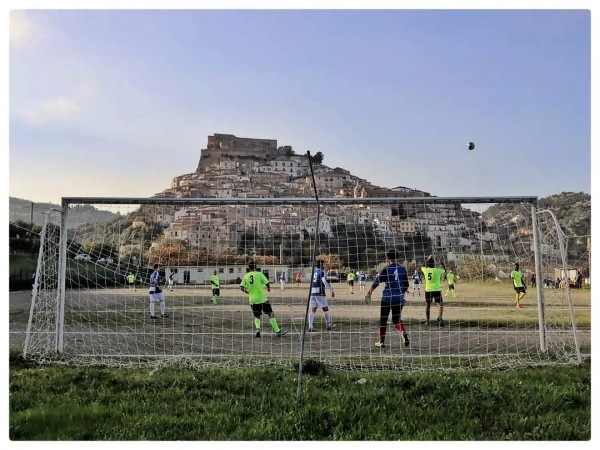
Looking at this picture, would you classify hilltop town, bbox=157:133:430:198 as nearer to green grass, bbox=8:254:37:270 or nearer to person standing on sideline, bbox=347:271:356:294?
green grass, bbox=8:254:37:270

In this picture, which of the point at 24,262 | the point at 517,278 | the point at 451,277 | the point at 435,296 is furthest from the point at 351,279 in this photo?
the point at 24,262

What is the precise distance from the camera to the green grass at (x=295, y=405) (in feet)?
15.9

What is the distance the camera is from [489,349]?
10.0 meters

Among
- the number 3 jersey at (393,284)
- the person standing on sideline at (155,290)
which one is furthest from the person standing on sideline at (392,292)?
the person standing on sideline at (155,290)

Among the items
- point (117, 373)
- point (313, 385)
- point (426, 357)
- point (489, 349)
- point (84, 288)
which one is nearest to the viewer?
point (313, 385)

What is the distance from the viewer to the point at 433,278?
43.5ft

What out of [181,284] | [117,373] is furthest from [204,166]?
[117,373]

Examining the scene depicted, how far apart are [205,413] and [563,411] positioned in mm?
3702

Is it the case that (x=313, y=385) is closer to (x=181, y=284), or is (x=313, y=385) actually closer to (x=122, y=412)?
(x=122, y=412)

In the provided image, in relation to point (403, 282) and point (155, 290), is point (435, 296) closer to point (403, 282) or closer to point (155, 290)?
point (403, 282)

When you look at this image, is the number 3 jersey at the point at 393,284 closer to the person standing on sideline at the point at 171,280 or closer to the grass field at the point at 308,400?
the grass field at the point at 308,400

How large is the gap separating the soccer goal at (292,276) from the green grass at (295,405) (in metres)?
0.91

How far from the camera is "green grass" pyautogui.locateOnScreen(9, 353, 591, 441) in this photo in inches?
191

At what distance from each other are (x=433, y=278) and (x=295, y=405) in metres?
8.47
